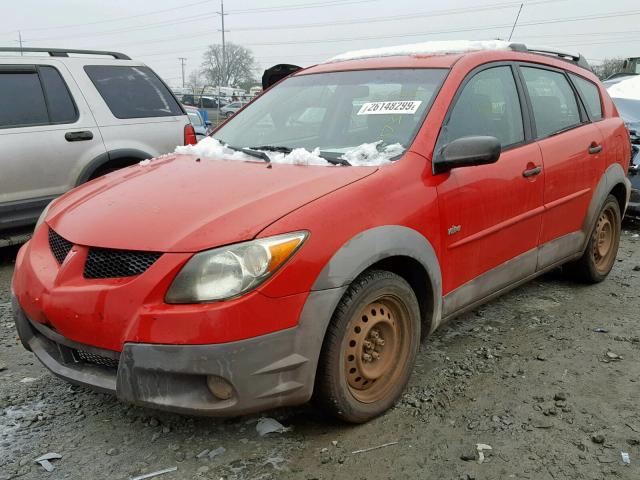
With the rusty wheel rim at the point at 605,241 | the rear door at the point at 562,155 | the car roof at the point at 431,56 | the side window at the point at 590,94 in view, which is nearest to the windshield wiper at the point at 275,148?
the car roof at the point at 431,56

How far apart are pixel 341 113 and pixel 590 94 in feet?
7.25

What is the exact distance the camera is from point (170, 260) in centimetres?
221

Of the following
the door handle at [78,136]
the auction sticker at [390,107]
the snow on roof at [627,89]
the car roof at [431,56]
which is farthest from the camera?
the snow on roof at [627,89]

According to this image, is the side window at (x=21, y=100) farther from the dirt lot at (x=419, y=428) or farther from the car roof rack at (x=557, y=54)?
the car roof rack at (x=557, y=54)

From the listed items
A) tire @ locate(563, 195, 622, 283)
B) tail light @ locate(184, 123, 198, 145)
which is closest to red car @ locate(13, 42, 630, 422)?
tire @ locate(563, 195, 622, 283)

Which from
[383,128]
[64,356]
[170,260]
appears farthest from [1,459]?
[383,128]

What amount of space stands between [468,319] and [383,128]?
161 cm

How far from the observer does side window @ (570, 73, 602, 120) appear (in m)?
4.30

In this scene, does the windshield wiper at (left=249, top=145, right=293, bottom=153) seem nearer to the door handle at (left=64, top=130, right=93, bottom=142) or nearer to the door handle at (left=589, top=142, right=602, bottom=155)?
the door handle at (left=589, top=142, right=602, bottom=155)

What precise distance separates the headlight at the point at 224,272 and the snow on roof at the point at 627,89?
7653 millimetres

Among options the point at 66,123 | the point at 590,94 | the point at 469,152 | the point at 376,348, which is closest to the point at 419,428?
the point at 376,348

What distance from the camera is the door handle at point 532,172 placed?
3.44 m

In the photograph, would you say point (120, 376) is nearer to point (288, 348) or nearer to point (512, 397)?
point (288, 348)

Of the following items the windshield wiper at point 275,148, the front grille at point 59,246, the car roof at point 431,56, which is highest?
the car roof at point 431,56
